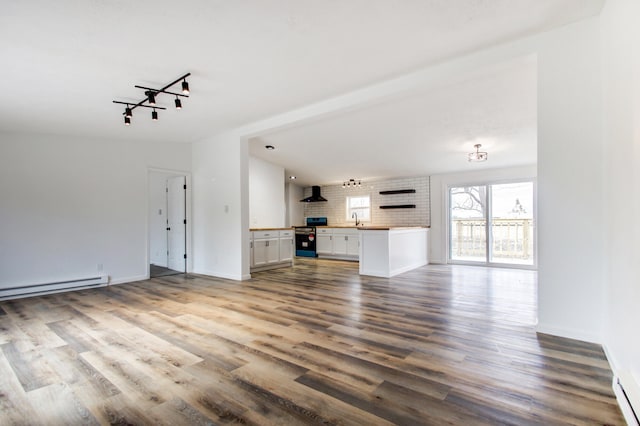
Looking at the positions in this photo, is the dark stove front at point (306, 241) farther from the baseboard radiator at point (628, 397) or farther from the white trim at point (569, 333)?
the baseboard radiator at point (628, 397)

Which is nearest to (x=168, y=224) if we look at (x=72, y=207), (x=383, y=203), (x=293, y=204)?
(x=72, y=207)

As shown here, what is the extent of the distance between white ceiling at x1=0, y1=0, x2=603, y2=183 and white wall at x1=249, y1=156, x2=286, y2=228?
2.54 m

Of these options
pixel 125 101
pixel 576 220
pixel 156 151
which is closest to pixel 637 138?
pixel 576 220

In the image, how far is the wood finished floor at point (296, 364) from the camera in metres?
1.70

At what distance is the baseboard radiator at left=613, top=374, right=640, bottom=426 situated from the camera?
58.8 inches

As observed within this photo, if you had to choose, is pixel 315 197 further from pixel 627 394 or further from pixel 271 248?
pixel 627 394

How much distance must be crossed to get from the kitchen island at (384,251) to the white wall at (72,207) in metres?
4.08

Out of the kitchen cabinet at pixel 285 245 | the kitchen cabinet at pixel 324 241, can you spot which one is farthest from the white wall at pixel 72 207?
the kitchen cabinet at pixel 324 241

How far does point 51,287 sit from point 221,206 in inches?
109

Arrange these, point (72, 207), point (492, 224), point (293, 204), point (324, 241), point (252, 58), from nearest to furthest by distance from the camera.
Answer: point (252, 58) → point (72, 207) → point (492, 224) → point (324, 241) → point (293, 204)

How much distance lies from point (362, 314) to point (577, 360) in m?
1.82

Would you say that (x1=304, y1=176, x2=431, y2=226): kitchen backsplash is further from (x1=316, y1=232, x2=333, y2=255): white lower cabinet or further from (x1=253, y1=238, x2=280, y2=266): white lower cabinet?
(x1=253, y1=238, x2=280, y2=266): white lower cabinet

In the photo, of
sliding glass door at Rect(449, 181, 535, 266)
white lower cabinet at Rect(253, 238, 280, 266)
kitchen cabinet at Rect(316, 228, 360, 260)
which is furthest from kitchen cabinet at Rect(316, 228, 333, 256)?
sliding glass door at Rect(449, 181, 535, 266)

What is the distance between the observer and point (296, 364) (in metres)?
2.26
